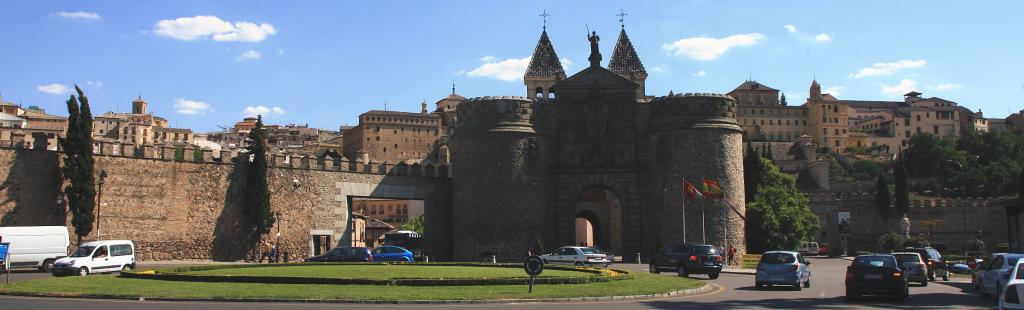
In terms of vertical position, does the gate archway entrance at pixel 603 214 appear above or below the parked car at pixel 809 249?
above


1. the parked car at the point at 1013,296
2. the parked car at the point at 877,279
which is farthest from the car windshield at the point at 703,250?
the parked car at the point at 1013,296

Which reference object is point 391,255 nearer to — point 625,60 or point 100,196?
point 100,196

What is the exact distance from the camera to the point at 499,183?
155 feet

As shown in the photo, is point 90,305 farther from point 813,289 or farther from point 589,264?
point 589,264

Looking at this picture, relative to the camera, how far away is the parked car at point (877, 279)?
21.3 m

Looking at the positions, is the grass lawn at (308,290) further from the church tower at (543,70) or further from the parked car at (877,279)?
the church tower at (543,70)

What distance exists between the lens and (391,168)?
4978 centimetres

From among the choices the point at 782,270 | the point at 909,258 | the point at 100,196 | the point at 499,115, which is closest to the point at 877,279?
the point at 782,270

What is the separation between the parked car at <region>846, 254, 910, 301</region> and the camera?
70.0ft

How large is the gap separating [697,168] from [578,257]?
10184 mm

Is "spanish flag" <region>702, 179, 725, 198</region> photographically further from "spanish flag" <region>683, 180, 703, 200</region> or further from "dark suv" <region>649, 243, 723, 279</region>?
"dark suv" <region>649, 243, 723, 279</region>

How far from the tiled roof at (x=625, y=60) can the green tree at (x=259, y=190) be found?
137 feet

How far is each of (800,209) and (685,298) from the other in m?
40.9

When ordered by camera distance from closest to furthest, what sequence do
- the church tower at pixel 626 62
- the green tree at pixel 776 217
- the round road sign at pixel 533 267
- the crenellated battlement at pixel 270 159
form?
the round road sign at pixel 533 267 < the crenellated battlement at pixel 270 159 < the green tree at pixel 776 217 < the church tower at pixel 626 62
